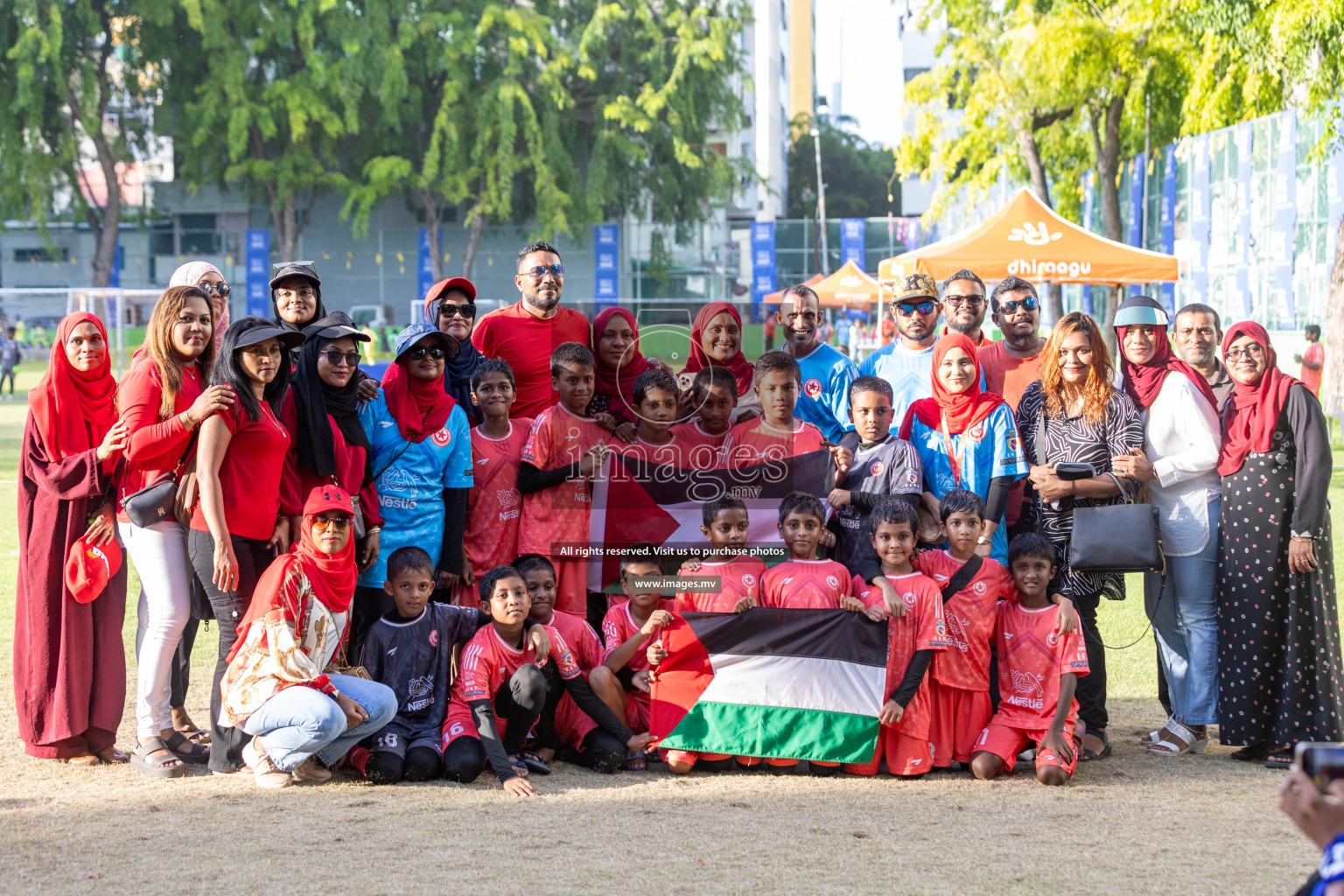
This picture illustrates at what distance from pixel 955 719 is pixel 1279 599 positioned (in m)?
1.39

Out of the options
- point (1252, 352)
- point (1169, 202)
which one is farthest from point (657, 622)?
point (1169, 202)

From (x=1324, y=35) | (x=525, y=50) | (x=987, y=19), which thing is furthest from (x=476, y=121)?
(x=1324, y=35)

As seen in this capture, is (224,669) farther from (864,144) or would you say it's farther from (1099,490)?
(864,144)

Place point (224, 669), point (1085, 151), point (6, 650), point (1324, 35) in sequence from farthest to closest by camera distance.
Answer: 1. point (1085, 151)
2. point (1324, 35)
3. point (6, 650)
4. point (224, 669)

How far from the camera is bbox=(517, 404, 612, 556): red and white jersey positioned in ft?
16.6

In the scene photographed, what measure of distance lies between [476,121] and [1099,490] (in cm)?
2916

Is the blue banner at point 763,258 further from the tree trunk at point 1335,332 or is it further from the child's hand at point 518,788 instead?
the child's hand at point 518,788

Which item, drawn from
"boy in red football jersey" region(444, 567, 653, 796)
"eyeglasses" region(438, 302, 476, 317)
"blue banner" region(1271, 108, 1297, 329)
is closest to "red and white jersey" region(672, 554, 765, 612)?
"boy in red football jersey" region(444, 567, 653, 796)

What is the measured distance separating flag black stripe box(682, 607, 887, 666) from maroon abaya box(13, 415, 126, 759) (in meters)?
2.32

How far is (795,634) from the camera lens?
15.5 ft

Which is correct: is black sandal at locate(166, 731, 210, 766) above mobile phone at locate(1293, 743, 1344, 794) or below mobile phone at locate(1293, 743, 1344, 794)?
below

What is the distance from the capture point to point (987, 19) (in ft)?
59.9

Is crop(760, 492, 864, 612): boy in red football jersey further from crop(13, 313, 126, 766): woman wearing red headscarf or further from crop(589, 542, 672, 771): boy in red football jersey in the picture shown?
crop(13, 313, 126, 766): woman wearing red headscarf

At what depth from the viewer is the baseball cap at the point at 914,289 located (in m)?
5.64
